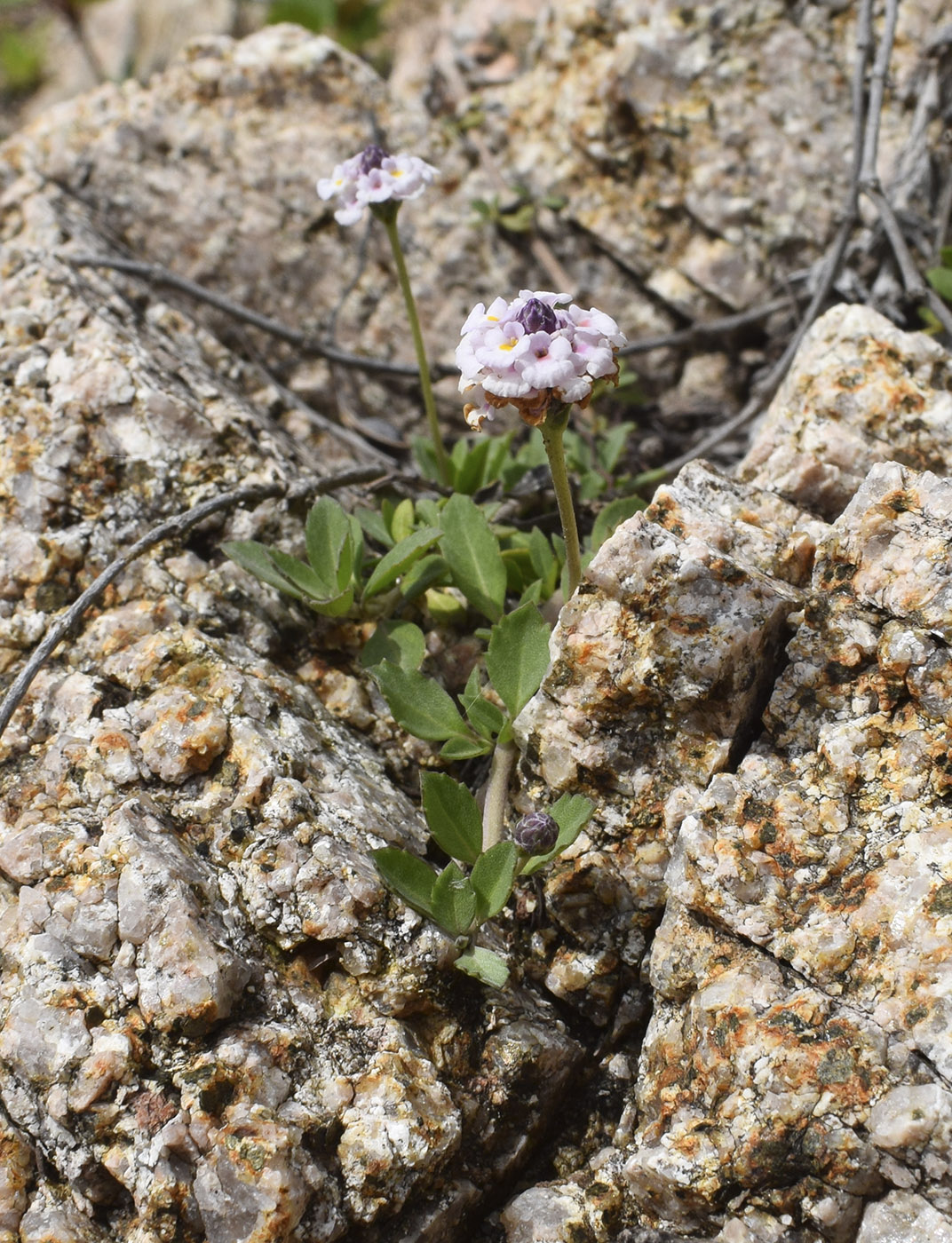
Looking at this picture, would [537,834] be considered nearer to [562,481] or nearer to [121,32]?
[562,481]

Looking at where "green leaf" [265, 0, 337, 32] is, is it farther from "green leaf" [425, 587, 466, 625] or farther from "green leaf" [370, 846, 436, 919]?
"green leaf" [370, 846, 436, 919]

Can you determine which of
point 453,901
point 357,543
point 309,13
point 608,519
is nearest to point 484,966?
Answer: point 453,901

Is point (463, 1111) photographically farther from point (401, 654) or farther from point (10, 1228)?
point (401, 654)

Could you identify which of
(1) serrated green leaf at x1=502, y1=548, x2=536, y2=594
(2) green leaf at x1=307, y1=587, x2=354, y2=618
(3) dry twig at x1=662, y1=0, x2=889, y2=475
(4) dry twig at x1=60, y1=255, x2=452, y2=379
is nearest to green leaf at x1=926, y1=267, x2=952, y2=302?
(3) dry twig at x1=662, y1=0, x2=889, y2=475

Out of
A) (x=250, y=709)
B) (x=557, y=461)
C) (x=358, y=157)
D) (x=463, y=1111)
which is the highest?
(x=358, y=157)

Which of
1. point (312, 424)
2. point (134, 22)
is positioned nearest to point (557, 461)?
point (312, 424)

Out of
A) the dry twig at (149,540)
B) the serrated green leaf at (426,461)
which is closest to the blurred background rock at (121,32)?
the serrated green leaf at (426,461)
